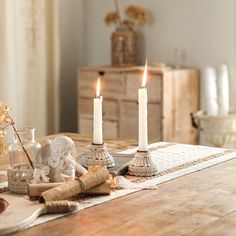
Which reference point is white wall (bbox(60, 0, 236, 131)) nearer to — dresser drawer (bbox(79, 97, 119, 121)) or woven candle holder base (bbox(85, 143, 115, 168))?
dresser drawer (bbox(79, 97, 119, 121))

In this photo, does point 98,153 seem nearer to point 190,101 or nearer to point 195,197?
point 195,197

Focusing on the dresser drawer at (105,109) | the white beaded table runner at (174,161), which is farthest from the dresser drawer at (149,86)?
the white beaded table runner at (174,161)

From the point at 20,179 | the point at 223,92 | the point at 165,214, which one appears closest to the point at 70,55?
the point at 223,92

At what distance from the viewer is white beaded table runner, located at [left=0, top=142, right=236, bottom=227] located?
5.57ft

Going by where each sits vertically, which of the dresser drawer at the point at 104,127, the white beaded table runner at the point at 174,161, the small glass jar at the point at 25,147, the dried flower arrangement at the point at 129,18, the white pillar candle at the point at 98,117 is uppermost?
the dried flower arrangement at the point at 129,18

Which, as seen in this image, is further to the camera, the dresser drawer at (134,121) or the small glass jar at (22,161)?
the dresser drawer at (134,121)

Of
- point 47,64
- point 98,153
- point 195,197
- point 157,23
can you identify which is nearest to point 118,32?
point 157,23

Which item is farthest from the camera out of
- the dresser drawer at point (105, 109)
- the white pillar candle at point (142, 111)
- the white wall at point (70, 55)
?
the white wall at point (70, 55)

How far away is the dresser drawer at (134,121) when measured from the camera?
13.3 feet

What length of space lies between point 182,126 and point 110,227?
2.85 m

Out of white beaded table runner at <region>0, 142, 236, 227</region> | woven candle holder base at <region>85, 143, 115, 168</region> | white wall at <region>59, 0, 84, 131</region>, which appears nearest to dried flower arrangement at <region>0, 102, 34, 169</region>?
white beaded table runner at <region>0, 142, 236, 227</region>

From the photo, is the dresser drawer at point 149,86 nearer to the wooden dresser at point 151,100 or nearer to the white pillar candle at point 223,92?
the wooden dresser at point 151,100

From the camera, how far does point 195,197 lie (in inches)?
65.1

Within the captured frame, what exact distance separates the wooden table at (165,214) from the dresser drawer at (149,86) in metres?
2.22
